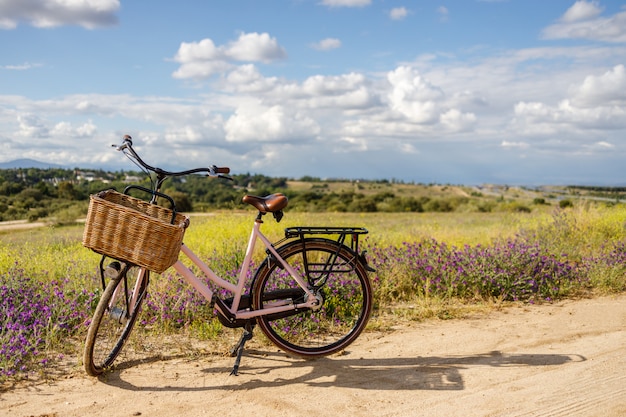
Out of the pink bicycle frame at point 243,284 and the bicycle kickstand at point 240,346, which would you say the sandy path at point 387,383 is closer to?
the bicycle kickstand at point 240,346

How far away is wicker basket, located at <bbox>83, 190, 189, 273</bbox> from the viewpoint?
13.4ft

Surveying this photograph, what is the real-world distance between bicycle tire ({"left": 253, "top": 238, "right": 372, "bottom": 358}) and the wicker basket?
109 centimetres

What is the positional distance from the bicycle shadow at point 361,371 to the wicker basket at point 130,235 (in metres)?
1.16

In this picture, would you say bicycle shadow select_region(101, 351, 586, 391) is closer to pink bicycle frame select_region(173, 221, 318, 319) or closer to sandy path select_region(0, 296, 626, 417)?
sandy path select_region(0, 296, 626, 417)

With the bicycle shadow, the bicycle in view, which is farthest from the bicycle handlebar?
the bicycle shadow

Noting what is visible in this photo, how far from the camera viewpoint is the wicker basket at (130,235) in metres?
4.08

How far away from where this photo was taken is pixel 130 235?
Result: 4098 mm

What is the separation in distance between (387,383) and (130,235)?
2418 millimetres

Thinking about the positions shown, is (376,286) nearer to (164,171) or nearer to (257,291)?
(257,291)

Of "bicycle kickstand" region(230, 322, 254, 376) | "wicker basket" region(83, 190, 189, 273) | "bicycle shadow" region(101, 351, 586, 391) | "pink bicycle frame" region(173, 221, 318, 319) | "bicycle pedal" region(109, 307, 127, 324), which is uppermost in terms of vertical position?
"wicker basket" region(83, 190, 189, 273)

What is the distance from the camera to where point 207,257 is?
8.37m

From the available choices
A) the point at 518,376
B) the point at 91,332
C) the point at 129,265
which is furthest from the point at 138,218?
the point at 518,376

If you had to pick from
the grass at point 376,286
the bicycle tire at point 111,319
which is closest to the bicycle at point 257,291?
the bicycle tire at point 111,319

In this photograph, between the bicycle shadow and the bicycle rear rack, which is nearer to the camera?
the bicycle shadow
